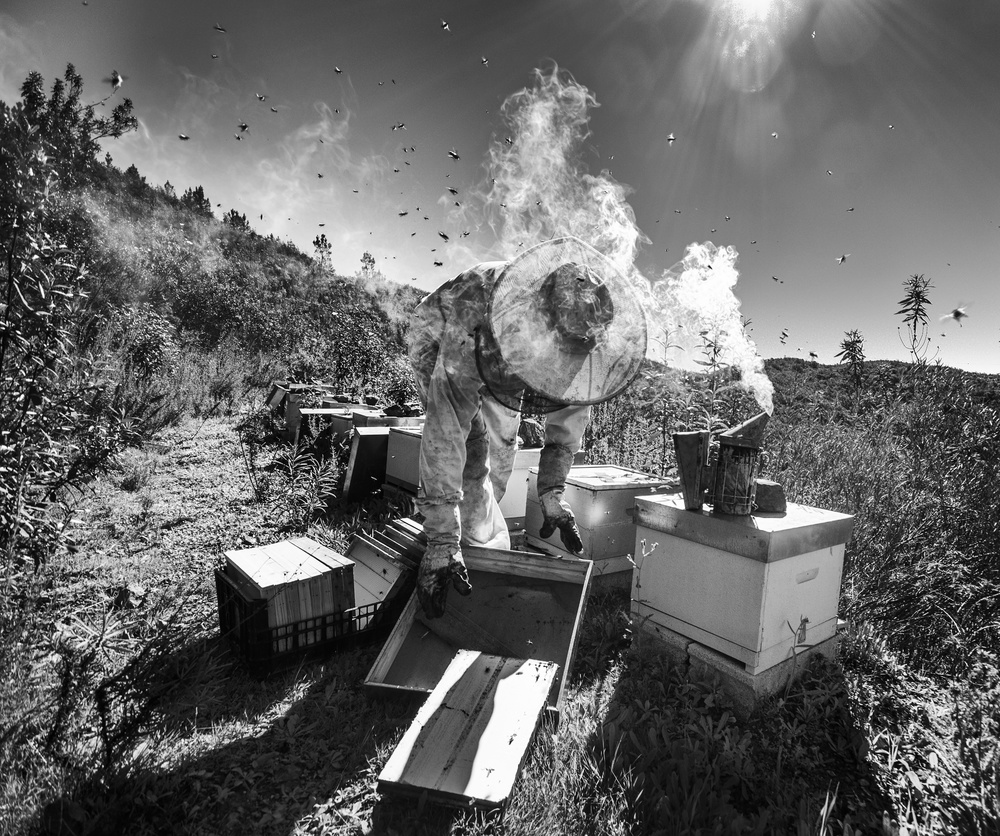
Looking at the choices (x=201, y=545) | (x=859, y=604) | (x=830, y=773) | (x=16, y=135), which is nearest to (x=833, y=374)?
(x=859, y=604)

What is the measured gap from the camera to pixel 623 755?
2.06m

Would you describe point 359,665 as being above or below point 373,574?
below

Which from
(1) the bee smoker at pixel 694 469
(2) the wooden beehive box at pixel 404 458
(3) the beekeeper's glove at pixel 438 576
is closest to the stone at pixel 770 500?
(1) the bee smoker at pixel 694 469

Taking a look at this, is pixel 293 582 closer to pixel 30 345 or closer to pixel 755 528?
pixel 30 345

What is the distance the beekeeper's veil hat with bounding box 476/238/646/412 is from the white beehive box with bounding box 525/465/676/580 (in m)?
1.31

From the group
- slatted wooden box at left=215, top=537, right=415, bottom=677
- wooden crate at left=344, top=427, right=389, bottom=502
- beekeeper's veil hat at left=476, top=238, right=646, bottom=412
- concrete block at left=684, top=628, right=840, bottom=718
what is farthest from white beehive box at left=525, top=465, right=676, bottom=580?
wooden crate at left=344, top=427, right=389, bottom=502

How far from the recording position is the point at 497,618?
2797 mm

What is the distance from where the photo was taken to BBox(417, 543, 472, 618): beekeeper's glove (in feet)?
8.24

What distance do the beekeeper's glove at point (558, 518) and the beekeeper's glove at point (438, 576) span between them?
0.65 metres

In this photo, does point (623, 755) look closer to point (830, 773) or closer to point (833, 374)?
point (830, 773)

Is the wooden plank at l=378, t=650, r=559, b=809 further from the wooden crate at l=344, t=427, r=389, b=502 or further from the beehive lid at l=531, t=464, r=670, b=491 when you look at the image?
the wooden crate at l=344, t=427, r=389, b=502

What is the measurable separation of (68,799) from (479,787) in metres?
1.20

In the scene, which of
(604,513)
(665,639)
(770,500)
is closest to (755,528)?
(770,500)

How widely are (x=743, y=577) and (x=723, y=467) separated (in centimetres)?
50
